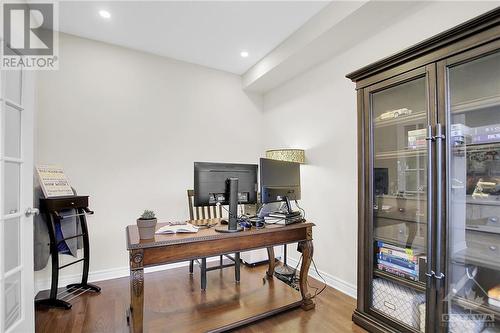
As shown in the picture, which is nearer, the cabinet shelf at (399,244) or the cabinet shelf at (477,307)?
the cabinet shelf at (477,307)

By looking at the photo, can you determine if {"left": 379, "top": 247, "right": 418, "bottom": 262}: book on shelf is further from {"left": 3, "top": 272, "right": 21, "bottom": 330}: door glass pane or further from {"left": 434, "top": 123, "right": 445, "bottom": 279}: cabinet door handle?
{"left": 3, "top": 272, "right": 21, "bottom": 330}: door glass pane

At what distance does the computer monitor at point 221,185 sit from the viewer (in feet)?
6.37

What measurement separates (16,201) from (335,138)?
286 cm

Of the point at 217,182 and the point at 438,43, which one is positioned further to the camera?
the point at 217,182

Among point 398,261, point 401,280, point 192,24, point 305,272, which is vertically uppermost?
point 192,24

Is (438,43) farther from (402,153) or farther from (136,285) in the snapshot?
(136,285)

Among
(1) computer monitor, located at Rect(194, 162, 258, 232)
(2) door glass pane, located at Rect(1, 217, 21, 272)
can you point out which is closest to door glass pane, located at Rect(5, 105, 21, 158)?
(2) door glass pane, located at Rect(1, 217, 21, 272)

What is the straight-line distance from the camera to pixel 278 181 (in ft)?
7.24

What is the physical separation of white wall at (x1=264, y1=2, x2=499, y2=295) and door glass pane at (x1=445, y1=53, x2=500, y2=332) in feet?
2.51

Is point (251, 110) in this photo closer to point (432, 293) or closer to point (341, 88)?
point (341, 88)

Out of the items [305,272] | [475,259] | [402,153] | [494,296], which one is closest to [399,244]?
[475,259]

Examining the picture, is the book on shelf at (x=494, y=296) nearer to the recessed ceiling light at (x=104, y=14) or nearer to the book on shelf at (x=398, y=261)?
the book on shelf at (x=398, y=261)

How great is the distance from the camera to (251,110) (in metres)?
4.05

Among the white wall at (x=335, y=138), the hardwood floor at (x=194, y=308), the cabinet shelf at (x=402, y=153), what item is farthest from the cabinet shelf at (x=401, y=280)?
the cabinet shelf at (x=402, y=153)
